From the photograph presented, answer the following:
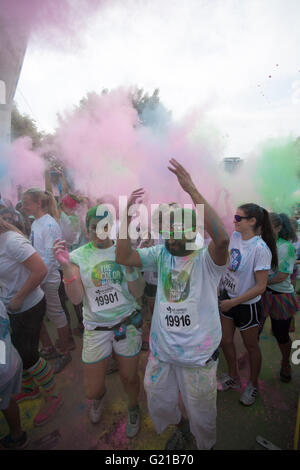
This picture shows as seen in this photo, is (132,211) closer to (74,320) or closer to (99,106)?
(74,320)

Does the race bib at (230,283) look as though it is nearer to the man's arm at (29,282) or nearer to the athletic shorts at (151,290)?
the athletic shorts at (151,290)

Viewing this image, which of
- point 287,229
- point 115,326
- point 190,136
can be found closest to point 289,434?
point 115,326

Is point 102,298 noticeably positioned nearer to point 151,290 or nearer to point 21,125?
point 151,290

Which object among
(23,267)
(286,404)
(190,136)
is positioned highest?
(190,136)

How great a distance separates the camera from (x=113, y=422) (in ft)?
7.72

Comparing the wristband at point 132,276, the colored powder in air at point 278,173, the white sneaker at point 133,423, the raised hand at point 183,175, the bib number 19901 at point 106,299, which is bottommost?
the white sneaker at point 133,423

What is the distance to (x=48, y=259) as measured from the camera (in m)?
3.18

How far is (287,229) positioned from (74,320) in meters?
3.69

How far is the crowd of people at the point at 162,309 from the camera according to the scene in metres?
1.71

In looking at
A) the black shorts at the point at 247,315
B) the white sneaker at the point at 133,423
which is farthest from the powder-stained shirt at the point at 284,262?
the white sneaker at the point at 133,423

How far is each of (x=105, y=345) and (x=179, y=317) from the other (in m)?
0.78

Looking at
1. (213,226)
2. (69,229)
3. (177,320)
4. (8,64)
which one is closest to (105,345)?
(177,320)
